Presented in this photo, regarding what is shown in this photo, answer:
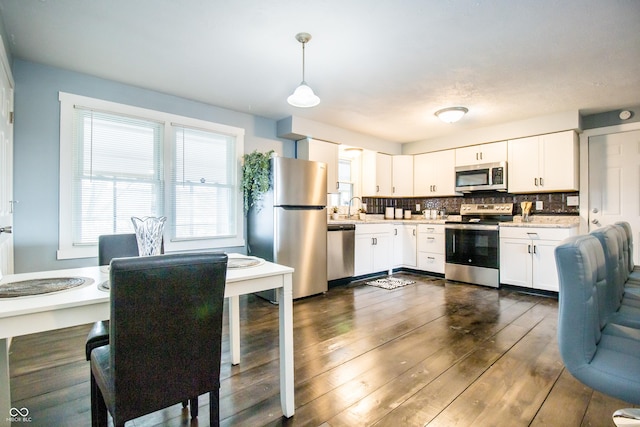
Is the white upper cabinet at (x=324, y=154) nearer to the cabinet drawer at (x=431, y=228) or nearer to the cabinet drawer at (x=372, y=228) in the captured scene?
the cabinet drawer at (x=372, y=228)

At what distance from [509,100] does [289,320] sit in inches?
140

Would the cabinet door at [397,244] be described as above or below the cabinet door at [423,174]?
below

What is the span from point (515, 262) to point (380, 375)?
304 centimetres

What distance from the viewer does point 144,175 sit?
3.29m

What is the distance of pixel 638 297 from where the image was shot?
1.91 m

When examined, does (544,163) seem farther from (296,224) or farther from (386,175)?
(296,224)

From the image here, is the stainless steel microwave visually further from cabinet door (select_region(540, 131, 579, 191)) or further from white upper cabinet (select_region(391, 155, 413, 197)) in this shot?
white upper cabinet (select_region(391, 155, 413, 197))

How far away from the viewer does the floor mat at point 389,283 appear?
4.21 m

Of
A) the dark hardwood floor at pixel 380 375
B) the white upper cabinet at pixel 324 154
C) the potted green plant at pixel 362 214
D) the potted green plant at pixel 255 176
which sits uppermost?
the white upper cabinet at pixel 324 154

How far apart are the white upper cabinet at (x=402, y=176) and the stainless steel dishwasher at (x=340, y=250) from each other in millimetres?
1688

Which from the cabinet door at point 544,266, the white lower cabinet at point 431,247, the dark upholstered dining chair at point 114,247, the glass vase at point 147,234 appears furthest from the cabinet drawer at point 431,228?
the glass vase at point 147,234

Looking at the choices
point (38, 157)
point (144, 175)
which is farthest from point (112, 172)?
point (38, 157)

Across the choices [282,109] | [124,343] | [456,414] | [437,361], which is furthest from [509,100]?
[124,343]

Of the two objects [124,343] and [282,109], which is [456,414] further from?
[282,109]
